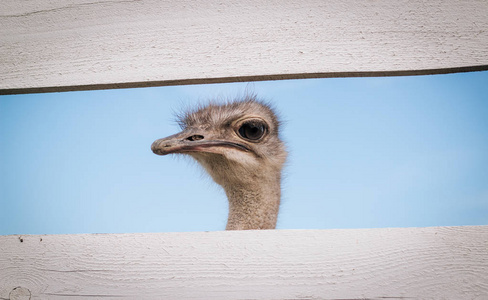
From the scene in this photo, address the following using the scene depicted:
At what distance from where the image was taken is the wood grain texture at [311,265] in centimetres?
116

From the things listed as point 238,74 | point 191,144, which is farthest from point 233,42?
point 191,144

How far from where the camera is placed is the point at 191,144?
2.52 metres

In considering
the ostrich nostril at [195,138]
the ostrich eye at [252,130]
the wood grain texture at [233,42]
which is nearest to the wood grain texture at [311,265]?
the wood grain texture at [233,42]

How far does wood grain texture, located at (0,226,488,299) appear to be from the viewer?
1.16 meters

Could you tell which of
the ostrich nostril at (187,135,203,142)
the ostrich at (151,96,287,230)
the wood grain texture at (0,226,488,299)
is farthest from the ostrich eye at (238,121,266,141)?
the wood grain texture at (0,226,488,299)

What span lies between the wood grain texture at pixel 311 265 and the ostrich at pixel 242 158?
1472 millimetres

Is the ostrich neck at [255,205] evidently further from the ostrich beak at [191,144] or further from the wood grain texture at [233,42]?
the wood grain texture at [233,42]

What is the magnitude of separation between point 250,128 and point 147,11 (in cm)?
157

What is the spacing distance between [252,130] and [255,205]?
0.51 meters

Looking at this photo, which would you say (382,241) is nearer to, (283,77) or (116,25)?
(283,77)

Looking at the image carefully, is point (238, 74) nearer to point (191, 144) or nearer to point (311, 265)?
point (311, 265)

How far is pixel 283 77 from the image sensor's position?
4.32ft

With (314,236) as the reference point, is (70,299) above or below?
below

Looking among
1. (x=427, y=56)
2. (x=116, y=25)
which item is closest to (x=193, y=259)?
(x=116, y=25)
